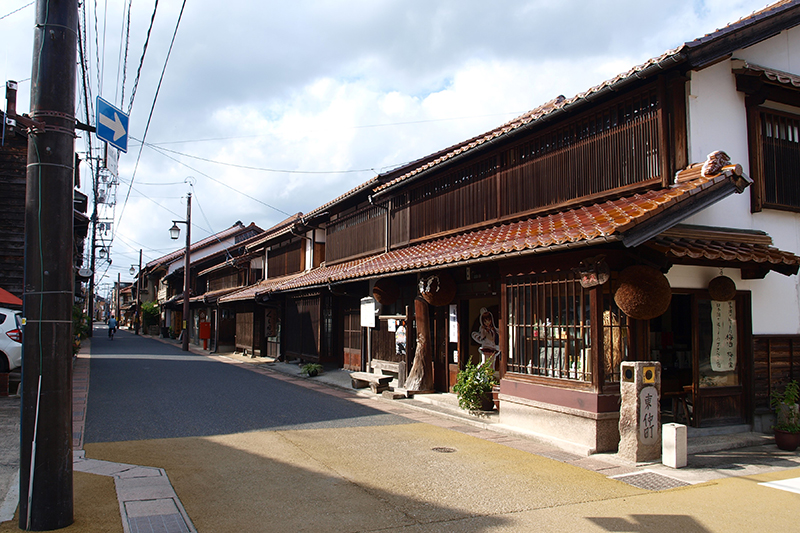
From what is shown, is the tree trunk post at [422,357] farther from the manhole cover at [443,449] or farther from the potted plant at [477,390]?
the manhole cover at [443,449]

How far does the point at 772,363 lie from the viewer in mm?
9172

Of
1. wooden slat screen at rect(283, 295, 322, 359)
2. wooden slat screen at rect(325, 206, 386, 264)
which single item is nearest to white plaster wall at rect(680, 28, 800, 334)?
wooden slat screen at rect(325, 206, 386, 264)

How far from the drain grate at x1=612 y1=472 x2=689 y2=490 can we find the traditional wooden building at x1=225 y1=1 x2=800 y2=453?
97 cm

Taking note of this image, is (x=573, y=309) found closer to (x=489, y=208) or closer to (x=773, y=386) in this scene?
(x=773, y=386)

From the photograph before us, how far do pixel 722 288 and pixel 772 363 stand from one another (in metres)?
1.82

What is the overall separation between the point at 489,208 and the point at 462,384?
13.5ft

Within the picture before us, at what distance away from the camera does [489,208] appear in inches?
497

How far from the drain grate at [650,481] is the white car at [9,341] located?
1168cm

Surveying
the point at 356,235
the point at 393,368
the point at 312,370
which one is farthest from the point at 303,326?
the point at 393,368

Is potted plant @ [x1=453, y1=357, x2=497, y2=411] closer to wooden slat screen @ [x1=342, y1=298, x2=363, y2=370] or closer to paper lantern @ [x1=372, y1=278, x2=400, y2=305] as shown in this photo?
paper lantern @ [x1=372, y1=278, x2=400, y2=305]

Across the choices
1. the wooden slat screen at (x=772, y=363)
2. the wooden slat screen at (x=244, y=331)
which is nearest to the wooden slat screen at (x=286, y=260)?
the wooden slat screen at (x=244, y=331)

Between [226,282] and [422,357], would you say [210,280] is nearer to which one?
[226,282]

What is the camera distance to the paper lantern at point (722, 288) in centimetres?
852

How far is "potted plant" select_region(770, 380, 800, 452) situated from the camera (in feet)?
27.0
